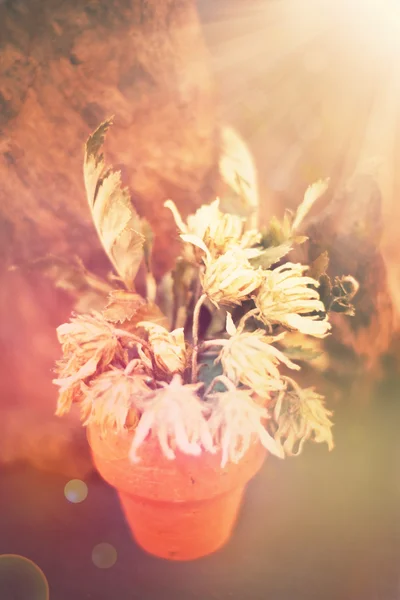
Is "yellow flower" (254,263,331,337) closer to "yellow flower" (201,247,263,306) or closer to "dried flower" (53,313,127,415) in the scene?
"yellow flower" (201,247,263,306)

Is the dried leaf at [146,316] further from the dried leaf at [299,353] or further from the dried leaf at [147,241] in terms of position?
the dried leaf at [299,353]

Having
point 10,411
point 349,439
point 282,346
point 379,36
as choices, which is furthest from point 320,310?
point 10,411

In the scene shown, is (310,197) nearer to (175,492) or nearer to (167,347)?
(167,347)

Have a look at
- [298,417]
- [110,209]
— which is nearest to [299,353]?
[298,417]

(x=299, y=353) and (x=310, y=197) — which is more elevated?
(x=310, y=197)

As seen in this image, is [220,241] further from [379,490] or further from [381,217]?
[379,490]

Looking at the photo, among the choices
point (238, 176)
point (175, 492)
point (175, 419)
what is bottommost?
point (175, 492)

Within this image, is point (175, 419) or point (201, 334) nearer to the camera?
point (175, 419)
